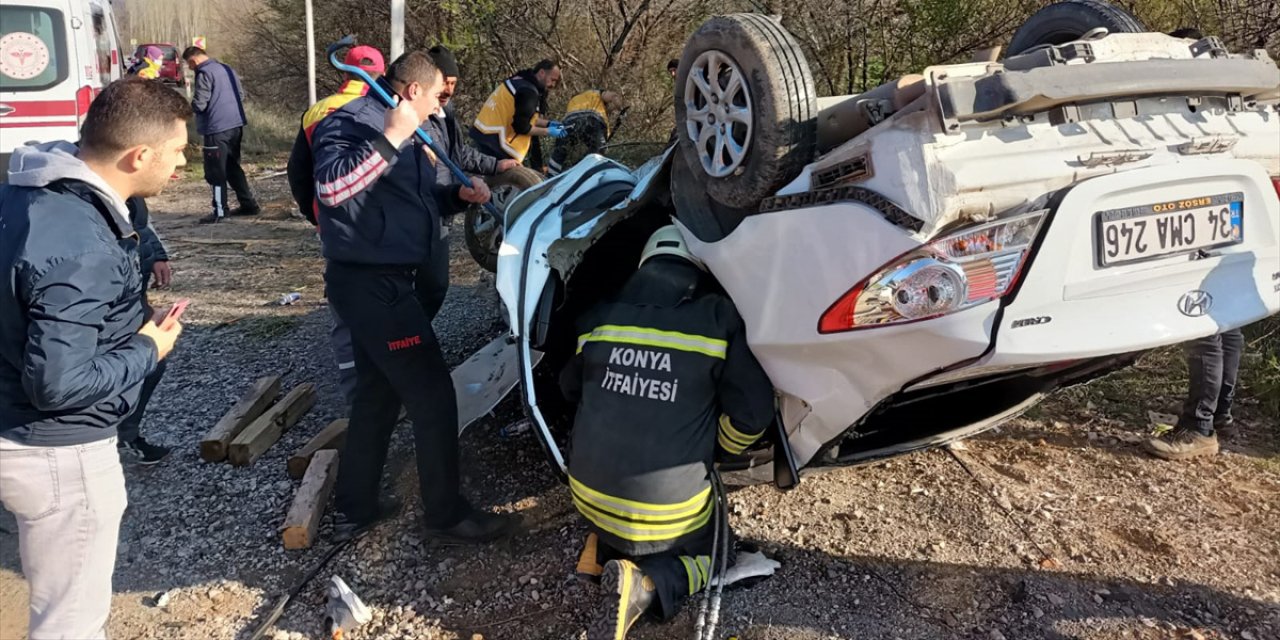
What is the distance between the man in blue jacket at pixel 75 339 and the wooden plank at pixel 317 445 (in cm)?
147

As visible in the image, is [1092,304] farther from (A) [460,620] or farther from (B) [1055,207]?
(A) [460,620]

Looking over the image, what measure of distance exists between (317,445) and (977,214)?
10.2 feet

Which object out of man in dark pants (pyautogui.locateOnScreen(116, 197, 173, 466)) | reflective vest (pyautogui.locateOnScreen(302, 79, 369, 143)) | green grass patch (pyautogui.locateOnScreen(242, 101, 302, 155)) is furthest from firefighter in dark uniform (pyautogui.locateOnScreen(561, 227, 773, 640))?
green grass patch (pyautogui.locateOnScreen(242, 101, 302, 155))

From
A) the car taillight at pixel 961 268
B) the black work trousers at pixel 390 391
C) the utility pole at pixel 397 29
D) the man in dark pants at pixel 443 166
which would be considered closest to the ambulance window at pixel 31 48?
the utility pole at pixel 397 29

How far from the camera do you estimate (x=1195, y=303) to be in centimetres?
227

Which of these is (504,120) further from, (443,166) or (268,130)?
(268,130)

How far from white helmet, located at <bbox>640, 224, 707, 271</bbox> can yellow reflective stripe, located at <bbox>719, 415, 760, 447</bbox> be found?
529 mm

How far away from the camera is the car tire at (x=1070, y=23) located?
3045 mm

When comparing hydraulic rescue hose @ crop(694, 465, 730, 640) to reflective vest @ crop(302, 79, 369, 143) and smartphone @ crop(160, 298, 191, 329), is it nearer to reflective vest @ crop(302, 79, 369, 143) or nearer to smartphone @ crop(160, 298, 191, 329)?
smartphone @ crop(160, 298, 191, 329)

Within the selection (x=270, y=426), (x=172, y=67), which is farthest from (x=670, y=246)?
(x=172, y=67)

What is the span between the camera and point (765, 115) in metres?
2.52

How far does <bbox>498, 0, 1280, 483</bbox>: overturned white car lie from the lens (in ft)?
6.86

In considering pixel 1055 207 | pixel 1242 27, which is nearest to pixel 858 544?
pixel 1055 207

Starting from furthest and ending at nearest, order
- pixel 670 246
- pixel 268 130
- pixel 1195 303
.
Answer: pixel 268 130 → pixel 670 246 → pixel 1195 303
